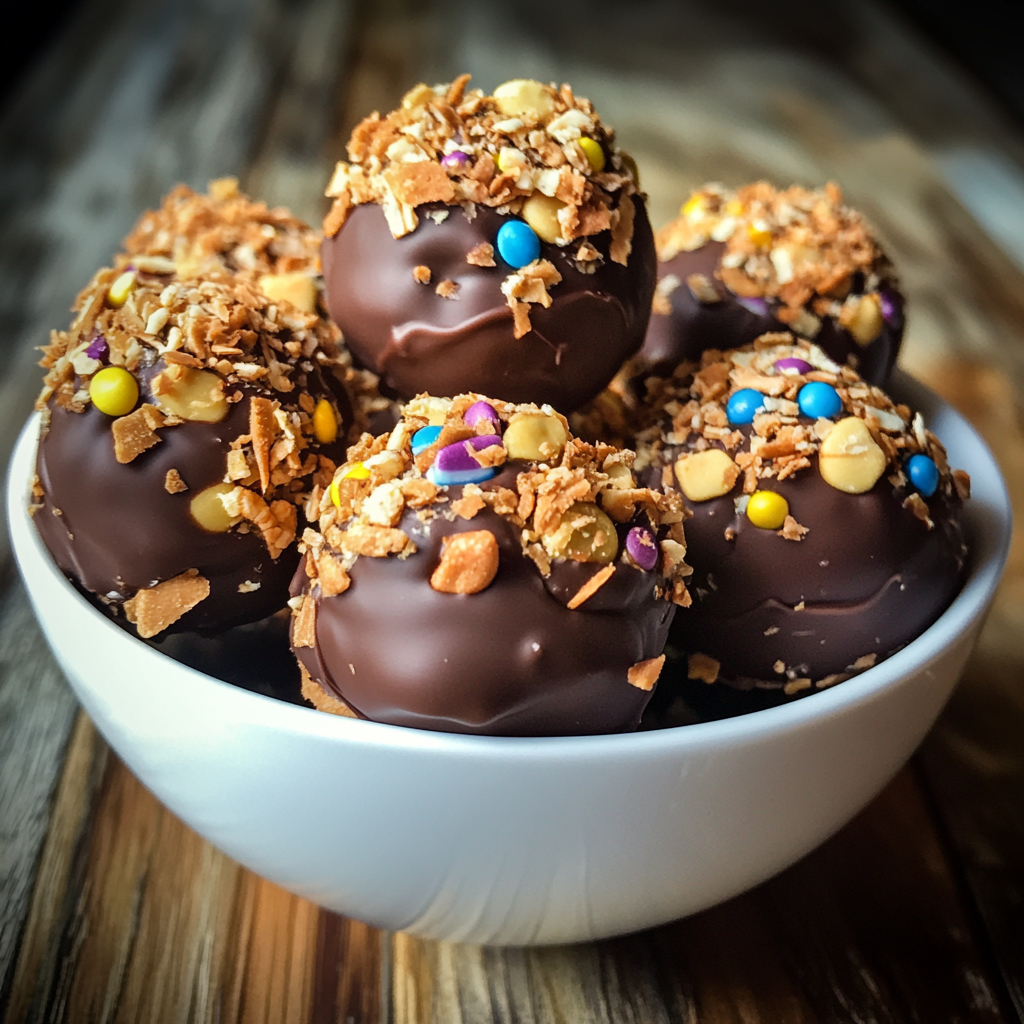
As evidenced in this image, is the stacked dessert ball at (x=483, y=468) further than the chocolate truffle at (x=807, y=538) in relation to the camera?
No

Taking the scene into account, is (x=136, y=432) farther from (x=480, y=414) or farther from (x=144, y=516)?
(x=480, y=414)

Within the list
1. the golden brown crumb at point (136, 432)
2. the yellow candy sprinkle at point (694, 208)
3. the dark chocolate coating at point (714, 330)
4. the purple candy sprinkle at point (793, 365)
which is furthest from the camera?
the yellow candy sprinkle at point (694, 208)

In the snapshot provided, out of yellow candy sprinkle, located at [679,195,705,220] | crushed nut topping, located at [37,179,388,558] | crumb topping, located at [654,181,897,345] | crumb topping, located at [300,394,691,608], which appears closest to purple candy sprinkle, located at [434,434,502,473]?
crumb topping, located at [300,394,691,608]

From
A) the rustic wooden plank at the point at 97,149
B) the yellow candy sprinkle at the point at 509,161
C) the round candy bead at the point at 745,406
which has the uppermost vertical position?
the yellow candy sprinkle at the point at 509,161

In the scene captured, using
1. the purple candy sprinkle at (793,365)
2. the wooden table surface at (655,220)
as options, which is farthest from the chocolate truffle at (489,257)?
the wooden table surface at (655,220)

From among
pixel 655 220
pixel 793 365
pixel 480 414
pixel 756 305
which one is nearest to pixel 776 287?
pixel 756 305

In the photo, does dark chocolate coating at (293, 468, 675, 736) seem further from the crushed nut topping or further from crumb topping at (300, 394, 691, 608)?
the crushed nut topping

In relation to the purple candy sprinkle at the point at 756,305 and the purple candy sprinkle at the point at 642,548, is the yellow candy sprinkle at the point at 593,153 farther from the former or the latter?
the purple candy sprinkle at the point at 642,548

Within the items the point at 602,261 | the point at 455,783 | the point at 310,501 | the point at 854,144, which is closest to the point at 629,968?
the point at 455,783
